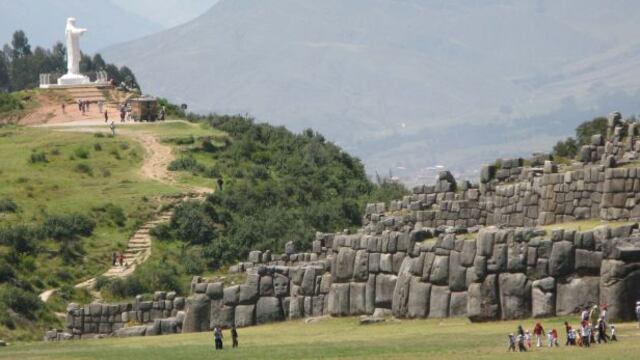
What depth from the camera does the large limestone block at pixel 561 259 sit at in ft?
170

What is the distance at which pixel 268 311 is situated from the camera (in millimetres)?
62562

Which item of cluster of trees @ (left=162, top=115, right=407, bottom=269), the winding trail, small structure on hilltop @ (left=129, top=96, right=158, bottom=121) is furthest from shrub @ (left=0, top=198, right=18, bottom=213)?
small structure on hilltop @ (left=129, top=96, right=158, bottom=121)

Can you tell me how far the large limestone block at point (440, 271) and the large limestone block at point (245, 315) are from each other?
25.8 feet

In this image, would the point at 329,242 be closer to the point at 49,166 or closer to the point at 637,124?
the point at 637,124

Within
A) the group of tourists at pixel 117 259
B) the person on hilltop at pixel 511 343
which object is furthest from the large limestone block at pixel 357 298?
the group of tourists at pixel 117 259

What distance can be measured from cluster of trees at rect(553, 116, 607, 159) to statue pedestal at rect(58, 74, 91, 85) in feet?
158

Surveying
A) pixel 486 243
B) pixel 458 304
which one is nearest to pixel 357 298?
pixel 458 304

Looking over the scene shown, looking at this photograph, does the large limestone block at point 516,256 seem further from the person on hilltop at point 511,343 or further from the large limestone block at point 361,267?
the large limestone block at point 361,267

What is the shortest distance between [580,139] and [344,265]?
25.7m

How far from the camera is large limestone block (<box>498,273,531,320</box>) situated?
173ft

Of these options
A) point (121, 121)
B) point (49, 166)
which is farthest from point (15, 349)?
point (121, 121)

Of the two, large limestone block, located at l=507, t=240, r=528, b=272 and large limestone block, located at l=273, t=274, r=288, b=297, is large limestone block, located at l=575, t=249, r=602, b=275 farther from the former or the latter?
large limestone block, located at l=273, t=274, r=288, b=297

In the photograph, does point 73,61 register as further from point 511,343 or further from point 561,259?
point 511,343

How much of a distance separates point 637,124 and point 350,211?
34.8 m
